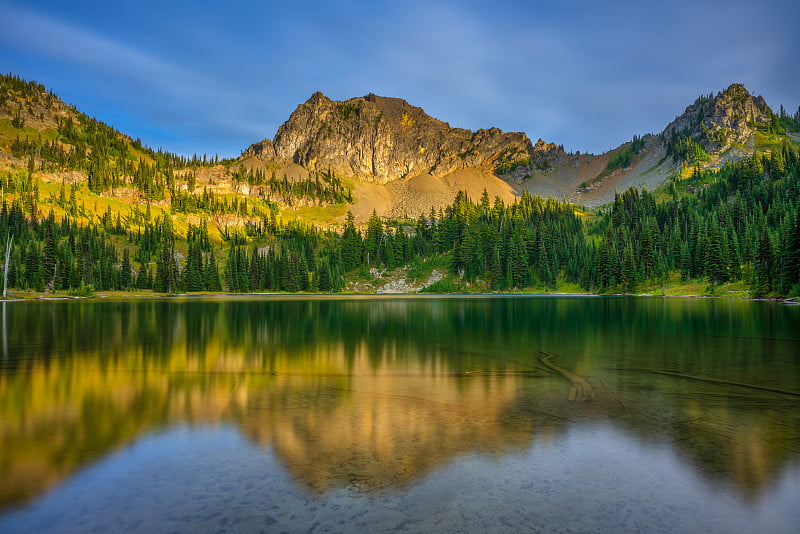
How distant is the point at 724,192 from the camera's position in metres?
191

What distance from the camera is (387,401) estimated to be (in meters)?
13.9

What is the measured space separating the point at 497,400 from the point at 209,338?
2329 cm

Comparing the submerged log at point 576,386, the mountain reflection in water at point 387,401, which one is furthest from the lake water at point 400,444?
the submerged log at point 576,386

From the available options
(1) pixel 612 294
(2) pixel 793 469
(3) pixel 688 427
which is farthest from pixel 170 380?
(1) pixel 612 294

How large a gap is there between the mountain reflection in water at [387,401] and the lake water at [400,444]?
8 centimetres

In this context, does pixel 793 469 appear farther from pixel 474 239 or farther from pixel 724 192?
pixel 724 192

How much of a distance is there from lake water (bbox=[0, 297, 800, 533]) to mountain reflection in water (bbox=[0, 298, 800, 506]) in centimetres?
8

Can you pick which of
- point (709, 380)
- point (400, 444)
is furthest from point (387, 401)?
point (709, 380)

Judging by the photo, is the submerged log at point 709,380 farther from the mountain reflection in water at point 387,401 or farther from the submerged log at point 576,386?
the submerged log at point 576,386

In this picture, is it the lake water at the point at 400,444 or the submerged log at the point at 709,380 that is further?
the submerged log at the point at 709,380

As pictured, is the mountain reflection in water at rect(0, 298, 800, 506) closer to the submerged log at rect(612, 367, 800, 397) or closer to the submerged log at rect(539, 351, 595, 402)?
the submerged log at rect(612, 367, 800, 397)

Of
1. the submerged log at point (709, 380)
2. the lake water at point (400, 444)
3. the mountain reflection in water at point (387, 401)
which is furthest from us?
the submerged log at point (709, 380)

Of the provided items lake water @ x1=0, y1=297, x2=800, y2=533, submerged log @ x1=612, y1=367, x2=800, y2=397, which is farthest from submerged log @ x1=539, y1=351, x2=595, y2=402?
submerged log @ x1=612, y1=367, x2=800, y2=397

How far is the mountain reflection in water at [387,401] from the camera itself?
358 inches
